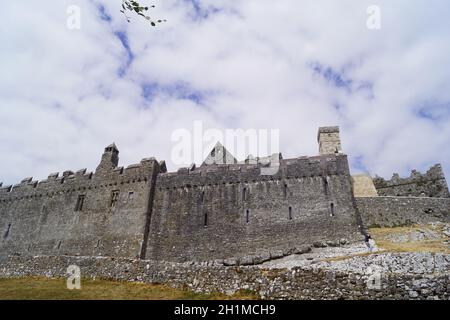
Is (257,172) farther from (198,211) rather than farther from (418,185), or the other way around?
(418,185)

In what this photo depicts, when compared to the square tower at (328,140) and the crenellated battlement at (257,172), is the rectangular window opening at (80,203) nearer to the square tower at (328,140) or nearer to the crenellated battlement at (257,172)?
the crenellated battlement at (257,172)

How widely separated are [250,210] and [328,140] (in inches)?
661

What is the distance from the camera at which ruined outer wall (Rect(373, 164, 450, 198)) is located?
45188 millimetres

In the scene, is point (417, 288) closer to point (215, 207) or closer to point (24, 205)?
point (215, 207)

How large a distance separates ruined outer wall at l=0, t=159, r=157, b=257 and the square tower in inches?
785

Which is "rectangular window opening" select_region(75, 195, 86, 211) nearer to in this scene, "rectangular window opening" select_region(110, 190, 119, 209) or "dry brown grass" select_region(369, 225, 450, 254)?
"rectangular window opening" select_region(110, 190, 119, 209)

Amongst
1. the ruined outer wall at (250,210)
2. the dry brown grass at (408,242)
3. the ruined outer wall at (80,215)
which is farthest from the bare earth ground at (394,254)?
the ruined outer wall at (80,215)

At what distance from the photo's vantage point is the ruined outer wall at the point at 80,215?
37.4 meters

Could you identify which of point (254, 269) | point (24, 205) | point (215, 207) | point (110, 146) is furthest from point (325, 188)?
point (24, 205)

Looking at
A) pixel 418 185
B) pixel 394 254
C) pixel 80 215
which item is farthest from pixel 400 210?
pixel 80 215
